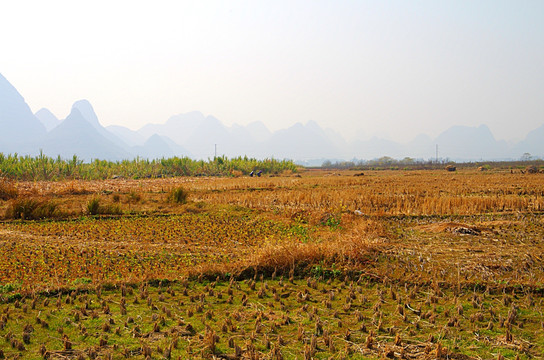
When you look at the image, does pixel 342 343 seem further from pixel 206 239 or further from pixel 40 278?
pixel 206 239

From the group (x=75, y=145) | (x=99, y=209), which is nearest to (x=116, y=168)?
(x=99, y=209)

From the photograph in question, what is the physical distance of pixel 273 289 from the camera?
21.7 ft

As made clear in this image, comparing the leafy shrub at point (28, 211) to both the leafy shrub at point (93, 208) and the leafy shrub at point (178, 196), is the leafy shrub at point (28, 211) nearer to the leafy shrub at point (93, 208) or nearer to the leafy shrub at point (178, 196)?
the leafy shrub at point (93, 208)

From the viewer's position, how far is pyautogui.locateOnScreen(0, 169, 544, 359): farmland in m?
4.60

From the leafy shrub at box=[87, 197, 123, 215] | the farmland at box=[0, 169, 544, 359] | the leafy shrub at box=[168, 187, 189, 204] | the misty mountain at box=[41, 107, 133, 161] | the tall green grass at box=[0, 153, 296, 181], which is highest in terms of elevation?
the misty mountain at box=[41, 107, 133, 161]

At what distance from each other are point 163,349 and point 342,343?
6.68 feet

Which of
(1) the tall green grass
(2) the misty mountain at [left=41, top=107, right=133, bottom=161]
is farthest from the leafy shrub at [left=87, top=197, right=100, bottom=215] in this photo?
(2) the misty mountain at [left=41, top=107, right=133, bottom=161]

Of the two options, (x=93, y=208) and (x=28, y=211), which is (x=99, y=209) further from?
(x=28, y=211)

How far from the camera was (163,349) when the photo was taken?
4.41m

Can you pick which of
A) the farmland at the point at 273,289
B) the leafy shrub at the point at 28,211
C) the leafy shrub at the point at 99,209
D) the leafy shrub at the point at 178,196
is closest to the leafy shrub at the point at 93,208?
the leafy shrub at the point at 99,209

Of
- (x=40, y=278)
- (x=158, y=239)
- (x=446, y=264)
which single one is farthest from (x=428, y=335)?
(x=158, y=239)

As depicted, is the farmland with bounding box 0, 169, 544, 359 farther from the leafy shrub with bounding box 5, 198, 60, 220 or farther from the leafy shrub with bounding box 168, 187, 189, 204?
Answer: the leafy shrub with bounding box 168, 187, 189, 204

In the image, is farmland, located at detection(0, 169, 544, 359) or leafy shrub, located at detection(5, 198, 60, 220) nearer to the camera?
farmland, located at detection(0, 169, 544, 359)

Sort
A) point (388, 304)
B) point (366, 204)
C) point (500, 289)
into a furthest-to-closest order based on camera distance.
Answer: point (366, 204) → point (500, 289) → point (388, 304)
